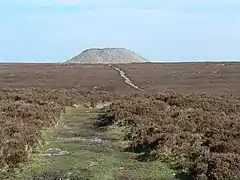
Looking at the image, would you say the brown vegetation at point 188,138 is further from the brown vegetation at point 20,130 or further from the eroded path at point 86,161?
the brown vegetation at point 20,130

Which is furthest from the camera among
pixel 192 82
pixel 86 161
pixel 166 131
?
pixel 192 82

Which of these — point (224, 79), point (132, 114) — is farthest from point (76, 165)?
point (224, 79)

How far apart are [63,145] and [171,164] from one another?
587 centimetres

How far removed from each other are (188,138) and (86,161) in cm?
464

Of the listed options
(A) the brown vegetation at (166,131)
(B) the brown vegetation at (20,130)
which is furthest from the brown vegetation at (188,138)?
(B) the brown vegetation at (20,130)

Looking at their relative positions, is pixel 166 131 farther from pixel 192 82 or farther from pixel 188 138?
pixel 192 82

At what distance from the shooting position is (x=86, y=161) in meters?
18.2

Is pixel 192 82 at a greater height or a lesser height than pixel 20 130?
lesser

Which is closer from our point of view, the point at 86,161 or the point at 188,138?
the point at 86,161

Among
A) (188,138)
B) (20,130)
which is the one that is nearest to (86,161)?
(188,138)

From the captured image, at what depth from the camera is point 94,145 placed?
2180cm

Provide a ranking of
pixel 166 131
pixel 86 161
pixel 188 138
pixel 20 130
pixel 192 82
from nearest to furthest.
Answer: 1. pixel 86 161
2. pixel 188 138
3. pixel 20 130
4. pixel 166 131
5. pixel 192 82

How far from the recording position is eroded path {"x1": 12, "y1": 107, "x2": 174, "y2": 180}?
1602cm

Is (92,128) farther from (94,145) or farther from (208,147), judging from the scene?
(208,147)
